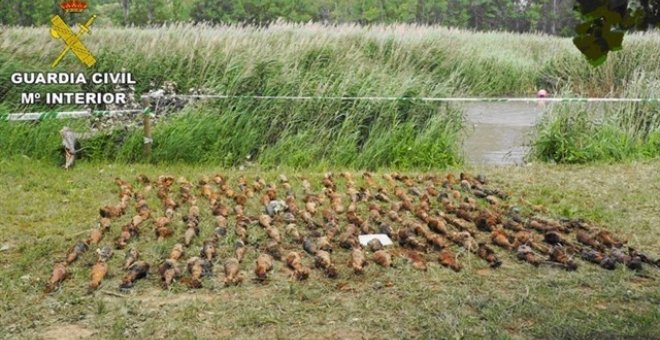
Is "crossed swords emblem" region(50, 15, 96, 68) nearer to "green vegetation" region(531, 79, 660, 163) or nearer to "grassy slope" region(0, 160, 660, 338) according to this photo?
"grassy slope" region(0, 160, 660, 338)

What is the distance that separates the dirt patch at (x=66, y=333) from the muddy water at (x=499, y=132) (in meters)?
5.84

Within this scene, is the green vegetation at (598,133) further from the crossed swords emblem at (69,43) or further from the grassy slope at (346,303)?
the crossed swords emblem at (69,43)

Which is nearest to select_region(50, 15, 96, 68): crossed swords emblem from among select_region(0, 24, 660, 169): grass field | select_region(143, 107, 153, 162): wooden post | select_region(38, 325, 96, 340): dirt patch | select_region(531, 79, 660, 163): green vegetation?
select_region(0, 24, 660, 169): grass field

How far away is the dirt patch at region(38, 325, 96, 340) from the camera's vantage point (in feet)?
10.2

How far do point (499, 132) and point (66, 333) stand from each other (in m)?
8.71

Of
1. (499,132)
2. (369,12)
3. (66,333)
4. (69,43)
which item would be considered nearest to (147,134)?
(69,43)

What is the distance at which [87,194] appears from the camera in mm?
5926

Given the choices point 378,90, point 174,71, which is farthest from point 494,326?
point 174,71

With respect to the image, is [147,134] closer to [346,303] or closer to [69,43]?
[69,43]

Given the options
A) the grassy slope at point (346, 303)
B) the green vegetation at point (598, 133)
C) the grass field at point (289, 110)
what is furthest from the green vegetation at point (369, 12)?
the grassy slope at point (346, 303)

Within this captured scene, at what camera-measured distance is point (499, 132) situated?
10.8m

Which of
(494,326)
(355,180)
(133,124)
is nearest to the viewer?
(494,326)

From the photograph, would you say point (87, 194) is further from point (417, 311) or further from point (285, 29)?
point (285, 29)

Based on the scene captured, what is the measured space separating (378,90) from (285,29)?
351 centimetres
